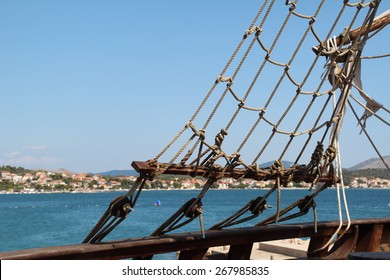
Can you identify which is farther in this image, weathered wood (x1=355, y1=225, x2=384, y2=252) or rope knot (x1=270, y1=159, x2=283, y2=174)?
weathered wood (x1=355, y1=225, x2=384, y2=252)

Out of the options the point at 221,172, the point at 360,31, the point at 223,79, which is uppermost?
the point at 360,31

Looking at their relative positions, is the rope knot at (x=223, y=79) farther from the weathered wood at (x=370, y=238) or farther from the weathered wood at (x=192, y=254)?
the weathered wood at (x=370, y=238)

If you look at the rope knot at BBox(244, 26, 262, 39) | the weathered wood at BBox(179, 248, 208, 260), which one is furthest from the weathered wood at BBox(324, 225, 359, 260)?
the rope knot at BBox(244, 26, 262, 39)

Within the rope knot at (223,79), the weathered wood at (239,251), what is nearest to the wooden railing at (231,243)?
the weathered wood at (239,251)

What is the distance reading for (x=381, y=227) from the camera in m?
5.30

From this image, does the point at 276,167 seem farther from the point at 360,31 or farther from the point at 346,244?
the point at 360,31

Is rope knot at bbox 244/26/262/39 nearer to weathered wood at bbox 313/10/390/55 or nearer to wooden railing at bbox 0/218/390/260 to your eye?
weathered wood at bbox 313/10/390/55

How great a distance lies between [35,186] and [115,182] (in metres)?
33.1

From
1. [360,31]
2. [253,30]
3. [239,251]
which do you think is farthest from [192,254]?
[360,31]

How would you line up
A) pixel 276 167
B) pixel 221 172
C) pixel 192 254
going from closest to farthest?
pixel 192 254 → pixel 221 172 → pixel 276 167

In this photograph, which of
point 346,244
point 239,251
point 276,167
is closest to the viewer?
point 239,251

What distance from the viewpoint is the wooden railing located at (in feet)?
11.1

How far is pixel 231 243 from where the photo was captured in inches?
164

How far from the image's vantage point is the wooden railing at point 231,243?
11.1ft
